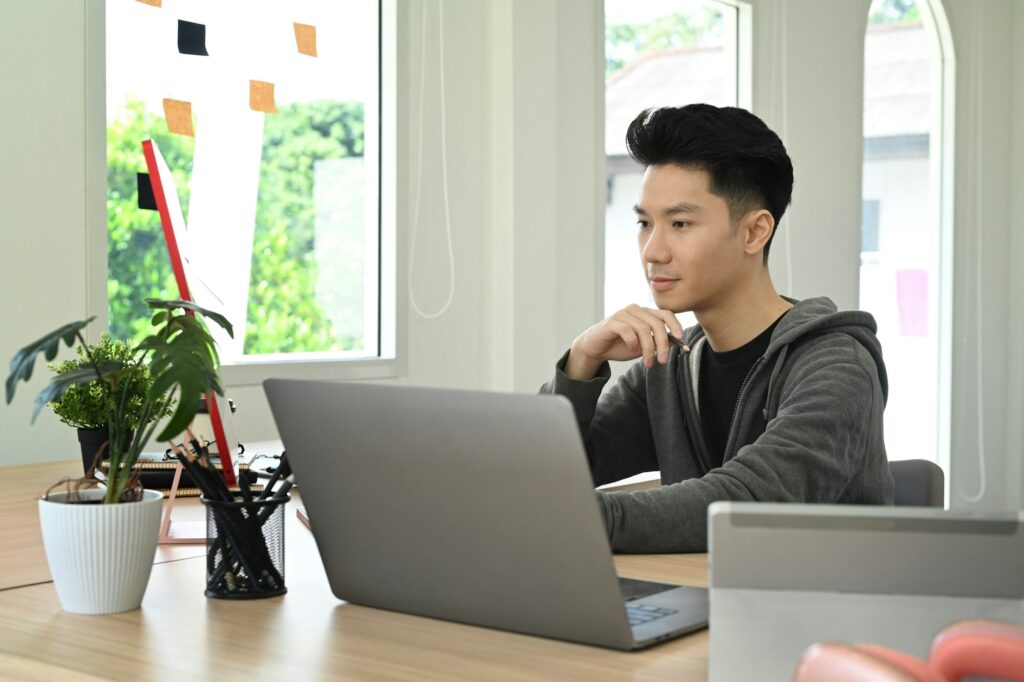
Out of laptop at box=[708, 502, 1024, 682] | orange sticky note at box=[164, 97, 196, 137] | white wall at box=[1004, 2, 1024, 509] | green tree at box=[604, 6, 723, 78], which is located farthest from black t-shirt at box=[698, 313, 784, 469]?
white wall at box=[1004, 2, 1024, 509]

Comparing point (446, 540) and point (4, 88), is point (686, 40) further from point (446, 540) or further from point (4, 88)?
point (446, 540)

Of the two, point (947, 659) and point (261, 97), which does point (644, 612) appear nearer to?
point (947, 659)

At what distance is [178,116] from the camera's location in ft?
8.80

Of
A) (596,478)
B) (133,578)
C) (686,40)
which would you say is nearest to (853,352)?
(596,478)

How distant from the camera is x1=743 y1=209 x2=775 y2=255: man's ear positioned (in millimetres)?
1773

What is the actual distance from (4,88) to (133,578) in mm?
1554

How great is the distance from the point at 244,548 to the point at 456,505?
237mm

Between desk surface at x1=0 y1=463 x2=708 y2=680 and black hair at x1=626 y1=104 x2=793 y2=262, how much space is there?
2.49 ft

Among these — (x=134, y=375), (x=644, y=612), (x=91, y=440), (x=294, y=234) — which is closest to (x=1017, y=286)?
(x=294, y=234)

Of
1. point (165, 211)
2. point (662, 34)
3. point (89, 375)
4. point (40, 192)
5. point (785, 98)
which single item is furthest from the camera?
point (662, 34)

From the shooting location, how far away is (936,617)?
73 centimetres

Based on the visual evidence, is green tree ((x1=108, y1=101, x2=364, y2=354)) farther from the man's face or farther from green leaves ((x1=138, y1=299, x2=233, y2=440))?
the man's face

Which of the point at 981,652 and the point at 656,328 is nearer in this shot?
the point at 981,652

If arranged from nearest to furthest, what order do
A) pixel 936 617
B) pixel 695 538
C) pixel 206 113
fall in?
pixel 936 617, pixel 695 538, pixel 206 113
